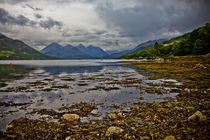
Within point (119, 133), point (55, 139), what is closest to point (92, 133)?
point (119, 133)

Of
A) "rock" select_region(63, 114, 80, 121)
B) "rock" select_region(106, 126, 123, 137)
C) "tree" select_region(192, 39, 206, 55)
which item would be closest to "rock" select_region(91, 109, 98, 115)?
"rock" select_region(63, 114, 80, 121)

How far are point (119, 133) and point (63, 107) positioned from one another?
34.3 ft

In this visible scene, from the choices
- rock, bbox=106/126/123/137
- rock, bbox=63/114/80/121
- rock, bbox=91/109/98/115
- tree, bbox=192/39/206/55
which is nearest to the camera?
rock, bbox=106/126/123/137

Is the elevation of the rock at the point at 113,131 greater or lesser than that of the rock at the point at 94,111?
greater

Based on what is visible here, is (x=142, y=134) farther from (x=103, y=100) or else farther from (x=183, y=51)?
(x=183, y=51)

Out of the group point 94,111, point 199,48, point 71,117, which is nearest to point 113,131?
point 71,117

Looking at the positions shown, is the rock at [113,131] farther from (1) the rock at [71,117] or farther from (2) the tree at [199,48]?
(2) the tree at [199,48]

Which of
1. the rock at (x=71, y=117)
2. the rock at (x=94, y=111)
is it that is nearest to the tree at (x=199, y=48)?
the rock at (x=94, y=111)

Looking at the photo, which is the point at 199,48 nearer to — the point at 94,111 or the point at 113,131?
the point at 94,111

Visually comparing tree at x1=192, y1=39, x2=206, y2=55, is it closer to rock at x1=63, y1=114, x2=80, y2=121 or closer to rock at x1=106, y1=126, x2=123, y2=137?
rock at x1=106, y1=126, x2=123, y2=137

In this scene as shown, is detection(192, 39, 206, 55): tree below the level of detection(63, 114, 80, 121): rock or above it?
above

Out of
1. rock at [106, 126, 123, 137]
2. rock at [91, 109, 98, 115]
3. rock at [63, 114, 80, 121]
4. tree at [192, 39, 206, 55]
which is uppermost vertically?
tree at [192, 39, 206, 55]

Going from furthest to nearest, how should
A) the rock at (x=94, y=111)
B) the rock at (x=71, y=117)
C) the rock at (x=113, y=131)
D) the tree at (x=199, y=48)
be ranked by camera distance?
the tree at (x=199, y=48)
the rock at (x=94, y=111)
the rock at (x=71, y=117)
the rock at (x=113, y=131)

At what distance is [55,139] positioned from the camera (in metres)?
10.8
